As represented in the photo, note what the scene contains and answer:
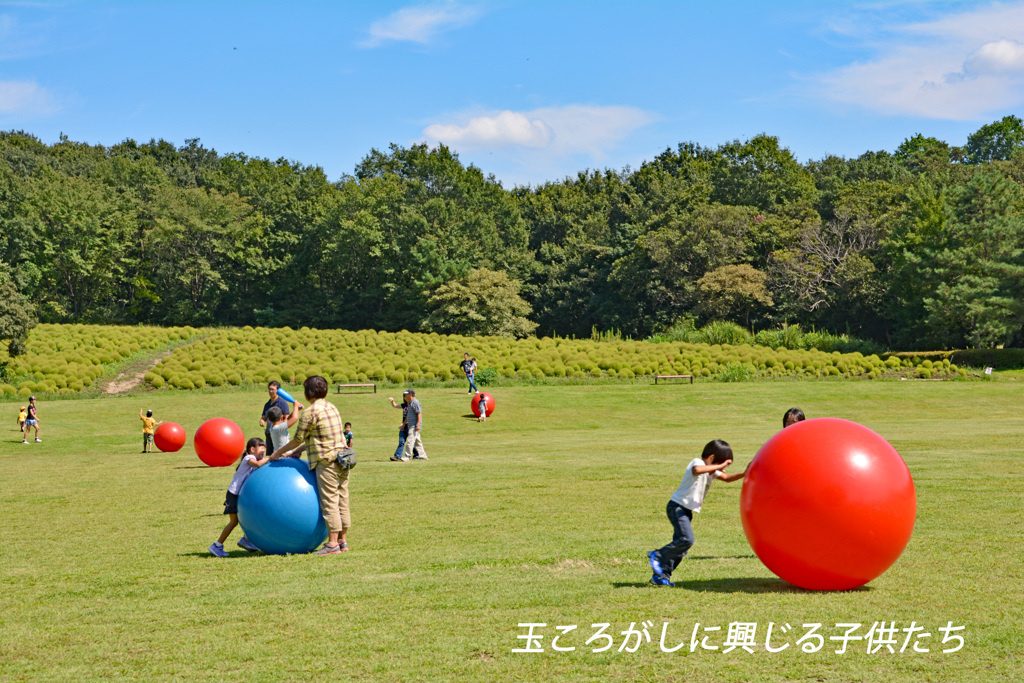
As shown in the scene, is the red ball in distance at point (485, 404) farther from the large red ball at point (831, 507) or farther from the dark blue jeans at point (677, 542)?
the large red ball at point (831, 507)

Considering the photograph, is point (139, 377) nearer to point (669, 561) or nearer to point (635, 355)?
point (635, 355)

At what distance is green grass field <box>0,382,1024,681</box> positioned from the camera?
6.03m

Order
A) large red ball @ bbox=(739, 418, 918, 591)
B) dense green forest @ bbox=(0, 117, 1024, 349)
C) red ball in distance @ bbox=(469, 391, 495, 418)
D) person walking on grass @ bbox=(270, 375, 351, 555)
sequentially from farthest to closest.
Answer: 1. dense green forest @ bbox=(0, 117, 1024, 349)
2. red ball in distance @ bbox=(469, 391, 495, 418)
3. person walking on grass @ bbox=(270, 375, 351, 555)
4. large red ball @ bbox=(739, 418, 918, 591)

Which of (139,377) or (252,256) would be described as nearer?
(139,377)

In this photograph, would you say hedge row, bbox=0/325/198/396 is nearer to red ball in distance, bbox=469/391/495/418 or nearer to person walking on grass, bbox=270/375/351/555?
red ball in distance, bbox=469/391/495/418

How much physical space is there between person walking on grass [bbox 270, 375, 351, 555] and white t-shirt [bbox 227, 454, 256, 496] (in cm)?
73

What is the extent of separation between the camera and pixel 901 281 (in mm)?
57906

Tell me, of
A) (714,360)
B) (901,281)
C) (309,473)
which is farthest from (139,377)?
(901,281)

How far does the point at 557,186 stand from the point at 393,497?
87198 millimetres

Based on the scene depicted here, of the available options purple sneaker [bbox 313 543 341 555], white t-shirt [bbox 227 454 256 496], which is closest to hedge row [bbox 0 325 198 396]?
white t-shirt [bbox 227 454 256 496]

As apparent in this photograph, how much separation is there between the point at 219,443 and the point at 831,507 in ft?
49.7

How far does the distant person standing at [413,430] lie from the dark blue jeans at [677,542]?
12.4m

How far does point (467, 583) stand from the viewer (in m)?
8.42

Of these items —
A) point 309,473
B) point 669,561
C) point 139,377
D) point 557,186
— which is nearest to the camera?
point 669,561
